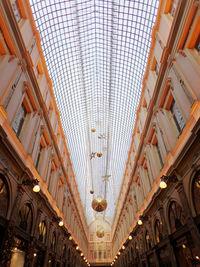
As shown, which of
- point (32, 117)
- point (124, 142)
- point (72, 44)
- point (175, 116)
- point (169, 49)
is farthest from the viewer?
point (124, 142)

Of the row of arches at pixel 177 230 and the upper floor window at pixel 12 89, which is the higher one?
the upper floor window at pixel 12 89

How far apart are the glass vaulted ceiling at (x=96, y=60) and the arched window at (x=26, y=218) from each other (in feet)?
25.5

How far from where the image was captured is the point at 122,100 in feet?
108

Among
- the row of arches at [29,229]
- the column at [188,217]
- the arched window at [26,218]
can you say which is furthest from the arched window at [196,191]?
the arched window at [26,218]

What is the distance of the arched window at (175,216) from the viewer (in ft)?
34.8

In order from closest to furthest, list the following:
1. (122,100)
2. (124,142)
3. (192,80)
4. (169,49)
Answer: (192,80)
(169,49)
(122,100)
(124,142)

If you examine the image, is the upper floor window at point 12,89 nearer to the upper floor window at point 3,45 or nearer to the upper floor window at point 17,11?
the upper floor window at point 3,45

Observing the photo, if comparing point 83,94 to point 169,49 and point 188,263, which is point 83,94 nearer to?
point 169,49

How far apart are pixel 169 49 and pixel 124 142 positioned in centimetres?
2622

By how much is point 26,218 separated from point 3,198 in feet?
11.8

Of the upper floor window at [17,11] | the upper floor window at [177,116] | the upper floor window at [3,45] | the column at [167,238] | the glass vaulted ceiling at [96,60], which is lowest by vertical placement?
the column at [167,238]

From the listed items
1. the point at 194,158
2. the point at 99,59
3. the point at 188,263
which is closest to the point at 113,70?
the point at 99,59

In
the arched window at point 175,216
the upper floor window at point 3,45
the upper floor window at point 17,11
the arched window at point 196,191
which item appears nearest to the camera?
the arched window at point 196,191

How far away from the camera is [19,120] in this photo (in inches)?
490
